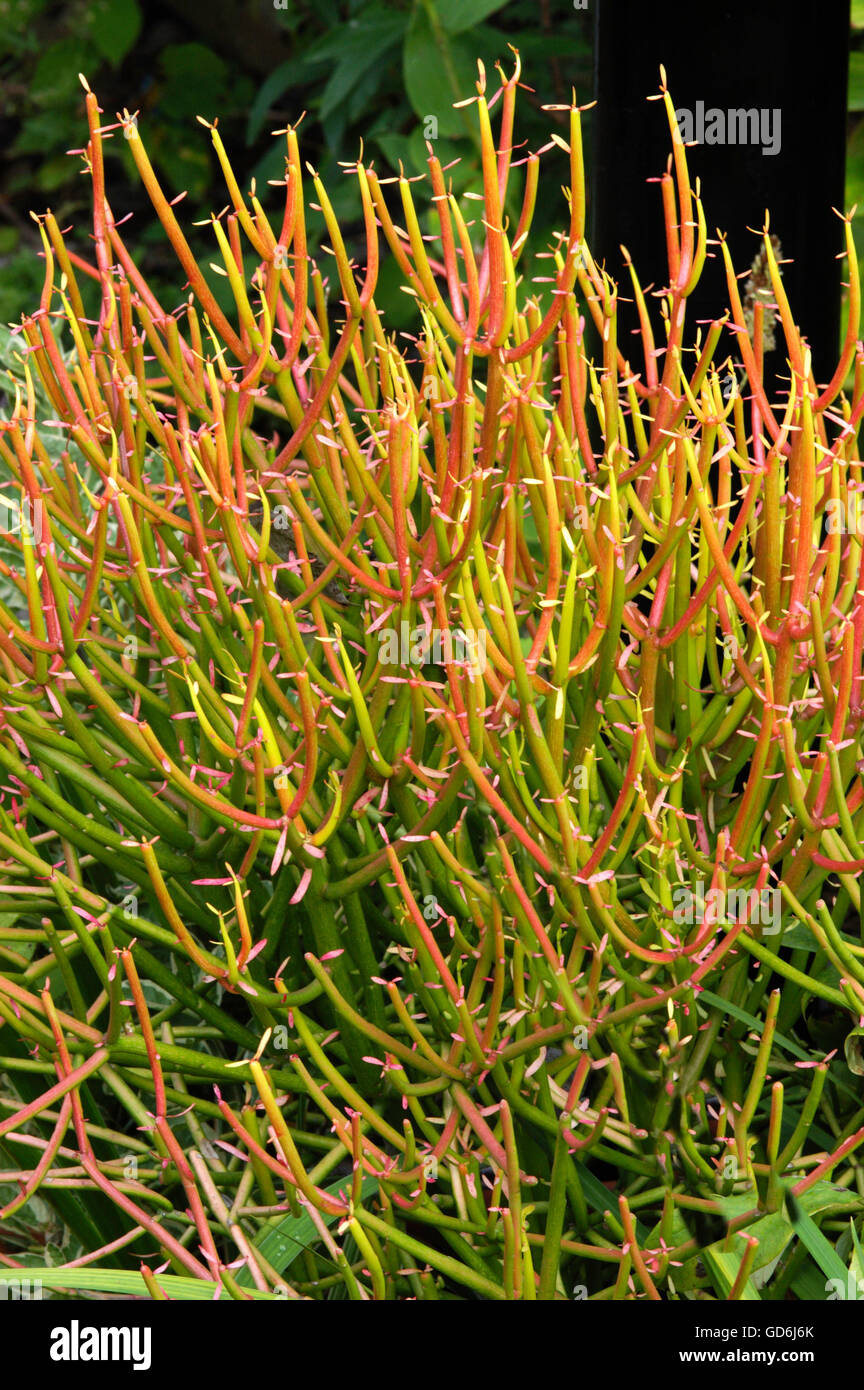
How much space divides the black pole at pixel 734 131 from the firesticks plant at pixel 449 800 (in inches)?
12.7

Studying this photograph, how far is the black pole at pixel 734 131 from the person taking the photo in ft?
3.71

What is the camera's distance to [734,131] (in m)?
1.15

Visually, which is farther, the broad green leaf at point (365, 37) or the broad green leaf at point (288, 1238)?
the broad green leaf at point (365, 37)

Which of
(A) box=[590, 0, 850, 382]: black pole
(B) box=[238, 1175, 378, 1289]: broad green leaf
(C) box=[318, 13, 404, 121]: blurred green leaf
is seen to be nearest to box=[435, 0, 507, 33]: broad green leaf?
(C) box=[318, 13, 404, 121]: blurred green leaf

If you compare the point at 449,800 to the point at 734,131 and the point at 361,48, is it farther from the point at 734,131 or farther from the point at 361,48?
the point at 361,48

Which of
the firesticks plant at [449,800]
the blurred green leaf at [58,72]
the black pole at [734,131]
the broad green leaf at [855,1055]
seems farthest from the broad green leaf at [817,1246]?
the blurred green leaf at [58,72]

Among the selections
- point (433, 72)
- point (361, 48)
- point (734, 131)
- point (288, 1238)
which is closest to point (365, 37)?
point (361, 48)

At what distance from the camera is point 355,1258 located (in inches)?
35.9

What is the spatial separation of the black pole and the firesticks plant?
0.32m

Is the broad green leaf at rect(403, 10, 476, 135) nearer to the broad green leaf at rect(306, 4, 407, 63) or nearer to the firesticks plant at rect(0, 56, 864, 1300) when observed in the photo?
the broad green leaf at rect(306, 4, 407, 63)

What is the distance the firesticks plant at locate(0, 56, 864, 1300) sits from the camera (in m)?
0.78

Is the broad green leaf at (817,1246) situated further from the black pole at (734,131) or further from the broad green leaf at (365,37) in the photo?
the broad green leaf at (365,37)

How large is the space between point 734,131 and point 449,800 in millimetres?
701

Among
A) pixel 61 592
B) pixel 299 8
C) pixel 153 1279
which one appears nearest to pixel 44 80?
pixel 299 8
